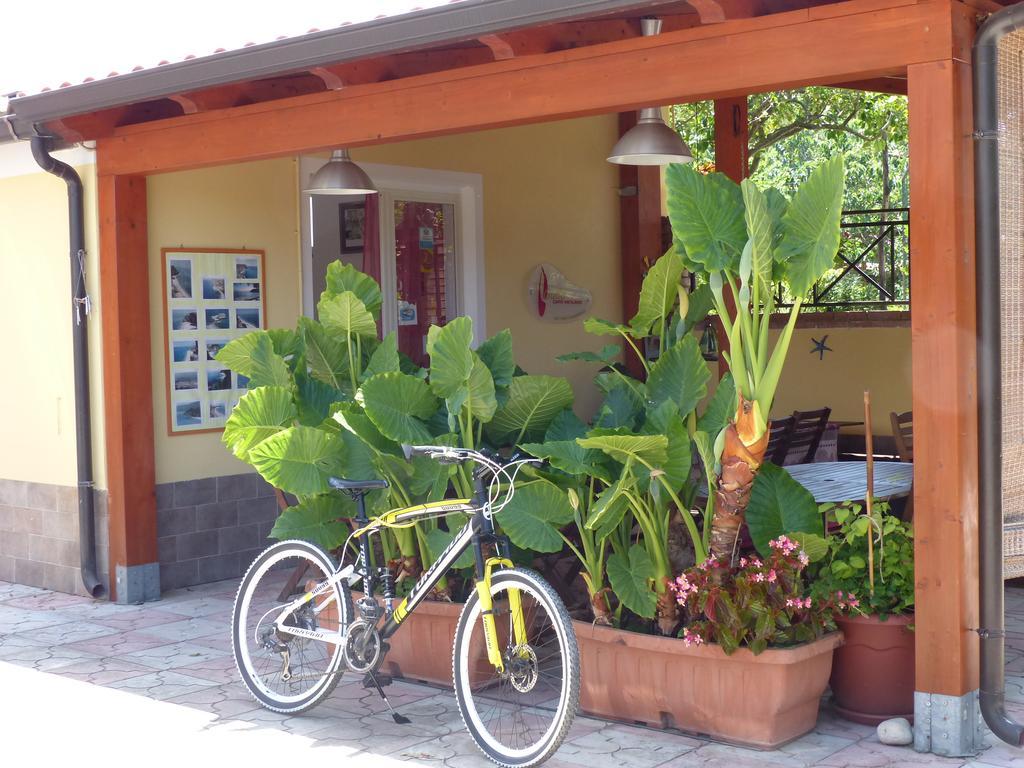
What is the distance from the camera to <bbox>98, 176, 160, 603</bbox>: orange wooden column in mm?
6996

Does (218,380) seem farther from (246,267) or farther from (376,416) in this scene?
(376,416)

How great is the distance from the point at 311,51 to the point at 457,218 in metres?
4.06

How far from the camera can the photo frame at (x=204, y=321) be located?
7.32m

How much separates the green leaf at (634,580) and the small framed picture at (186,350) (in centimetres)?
358

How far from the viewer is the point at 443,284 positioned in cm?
916

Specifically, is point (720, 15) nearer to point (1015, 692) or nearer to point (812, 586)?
point (812, 586)

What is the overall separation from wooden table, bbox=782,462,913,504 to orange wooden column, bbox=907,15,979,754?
59 centimetres

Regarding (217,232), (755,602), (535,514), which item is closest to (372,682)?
(535,514)

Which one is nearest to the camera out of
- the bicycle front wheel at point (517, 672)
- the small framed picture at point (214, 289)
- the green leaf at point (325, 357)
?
the bicycle front wheel at point (517, 672)

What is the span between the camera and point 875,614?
4543mm

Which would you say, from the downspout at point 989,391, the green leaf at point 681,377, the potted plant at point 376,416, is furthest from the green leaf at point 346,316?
the downspout at point 989,391

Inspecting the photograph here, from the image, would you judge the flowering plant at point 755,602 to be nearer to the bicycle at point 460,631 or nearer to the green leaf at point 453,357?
the bicycle at point 460,631

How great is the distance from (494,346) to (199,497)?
299 cm

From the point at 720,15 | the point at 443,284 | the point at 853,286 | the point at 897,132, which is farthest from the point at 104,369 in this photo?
the point at 897,132
